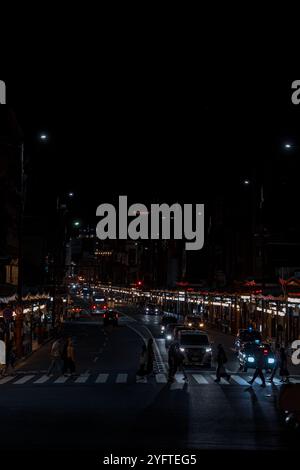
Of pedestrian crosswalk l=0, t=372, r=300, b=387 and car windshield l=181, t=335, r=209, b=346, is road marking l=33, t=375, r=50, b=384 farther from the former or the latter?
car windshield l=181, t=335, r=209, b=346

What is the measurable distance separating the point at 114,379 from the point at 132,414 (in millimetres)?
12426

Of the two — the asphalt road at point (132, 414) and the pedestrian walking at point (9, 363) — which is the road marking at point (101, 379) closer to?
the asphalt road at point (132, 414)

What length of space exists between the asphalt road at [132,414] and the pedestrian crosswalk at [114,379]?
42mm

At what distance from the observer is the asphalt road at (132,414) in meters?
18.3

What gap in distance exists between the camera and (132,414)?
932 inches

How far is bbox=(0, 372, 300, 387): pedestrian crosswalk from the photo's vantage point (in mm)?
34031

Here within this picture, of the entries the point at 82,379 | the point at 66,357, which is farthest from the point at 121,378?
the point at 66,357

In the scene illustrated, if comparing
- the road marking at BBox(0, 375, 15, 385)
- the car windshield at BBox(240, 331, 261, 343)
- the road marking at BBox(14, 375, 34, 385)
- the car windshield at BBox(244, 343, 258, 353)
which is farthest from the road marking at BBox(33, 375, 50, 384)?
the car windshield at BBox(240, 331, 261, 343)

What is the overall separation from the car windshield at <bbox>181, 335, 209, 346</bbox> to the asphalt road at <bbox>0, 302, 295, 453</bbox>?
2.19 metres

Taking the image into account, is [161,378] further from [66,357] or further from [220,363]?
[66,357]

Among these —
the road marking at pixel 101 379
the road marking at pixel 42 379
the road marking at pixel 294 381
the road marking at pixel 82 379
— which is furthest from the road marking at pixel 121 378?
the road marking at pixel 294 381

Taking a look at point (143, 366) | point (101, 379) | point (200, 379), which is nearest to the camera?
point (101, 379)

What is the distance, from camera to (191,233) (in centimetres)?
17675
